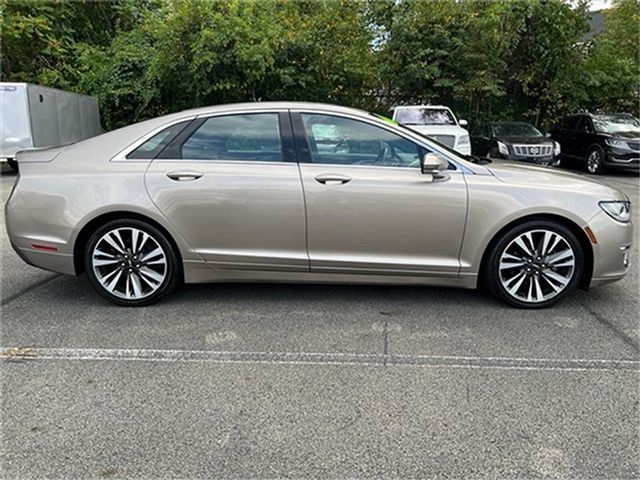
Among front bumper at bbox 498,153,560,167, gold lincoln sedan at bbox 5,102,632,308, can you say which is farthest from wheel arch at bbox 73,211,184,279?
front bumper at bbox 498,153,560,167

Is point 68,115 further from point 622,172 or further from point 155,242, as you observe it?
point 622,172

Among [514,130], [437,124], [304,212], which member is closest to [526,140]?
[514,130]

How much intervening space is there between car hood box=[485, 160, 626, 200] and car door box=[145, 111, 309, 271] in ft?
5.19

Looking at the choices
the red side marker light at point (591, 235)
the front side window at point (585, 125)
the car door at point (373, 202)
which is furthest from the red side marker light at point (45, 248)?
the front side window at point (585, 125)

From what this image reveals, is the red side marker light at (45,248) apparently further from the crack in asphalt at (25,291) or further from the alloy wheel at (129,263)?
the crack in asphalt at (25,291)

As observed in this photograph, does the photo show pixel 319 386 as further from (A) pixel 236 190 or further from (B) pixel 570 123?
(B) pixel 570 123

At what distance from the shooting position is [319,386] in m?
2.85

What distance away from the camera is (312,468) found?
220cm

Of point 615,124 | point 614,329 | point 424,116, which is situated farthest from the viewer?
point 615,124

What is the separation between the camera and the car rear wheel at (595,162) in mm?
12492

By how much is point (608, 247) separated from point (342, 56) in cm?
1280

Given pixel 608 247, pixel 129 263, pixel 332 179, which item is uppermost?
pixel 332 179

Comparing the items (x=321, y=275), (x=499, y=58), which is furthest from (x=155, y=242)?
(x=499, y=58)

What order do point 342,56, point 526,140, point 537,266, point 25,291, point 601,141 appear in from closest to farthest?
1. point 537,266
2. point 25,291
3. point 526,140
4. point 601,141
5. point 342,56
